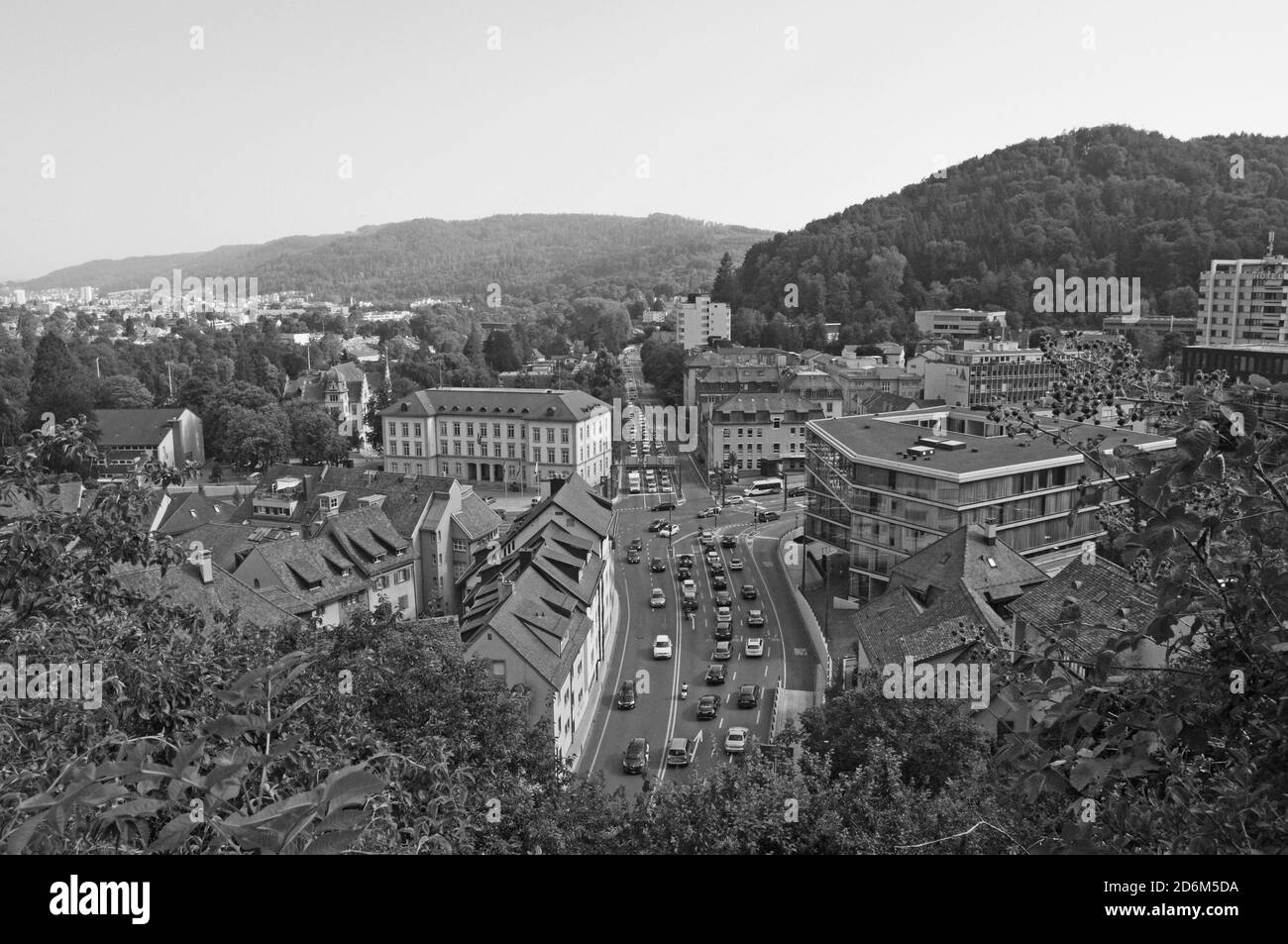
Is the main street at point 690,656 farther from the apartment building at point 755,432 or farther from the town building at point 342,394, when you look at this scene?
the town building at point 342,394

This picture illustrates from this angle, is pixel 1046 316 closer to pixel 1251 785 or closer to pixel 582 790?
pixel 582 790

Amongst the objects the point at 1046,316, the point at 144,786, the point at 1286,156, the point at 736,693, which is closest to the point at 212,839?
the point at 144,786

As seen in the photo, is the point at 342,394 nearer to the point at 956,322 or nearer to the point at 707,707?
the point at 956,322

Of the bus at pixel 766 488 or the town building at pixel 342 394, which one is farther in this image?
the town building at pixel 342 394

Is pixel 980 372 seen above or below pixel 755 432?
above

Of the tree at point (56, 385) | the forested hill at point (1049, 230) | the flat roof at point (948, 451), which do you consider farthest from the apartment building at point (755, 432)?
the forested hill at point (1049, 230)

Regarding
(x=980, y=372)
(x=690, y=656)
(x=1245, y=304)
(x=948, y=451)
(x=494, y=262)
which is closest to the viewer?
(x=690, y=656)

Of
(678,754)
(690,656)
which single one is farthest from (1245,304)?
(678,754)
